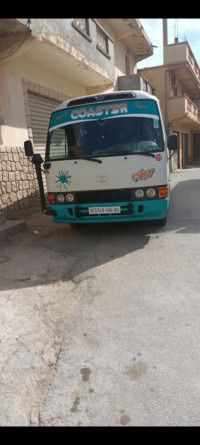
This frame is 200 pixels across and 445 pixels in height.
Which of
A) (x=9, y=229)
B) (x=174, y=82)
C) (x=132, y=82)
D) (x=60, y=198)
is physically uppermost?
(x=174, y=82)

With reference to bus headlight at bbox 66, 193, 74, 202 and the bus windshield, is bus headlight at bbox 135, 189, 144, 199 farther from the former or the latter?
bus headlight at bbox 66, 193, 74, 202

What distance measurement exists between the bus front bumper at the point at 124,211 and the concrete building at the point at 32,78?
2.44 meters

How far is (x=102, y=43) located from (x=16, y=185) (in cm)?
676

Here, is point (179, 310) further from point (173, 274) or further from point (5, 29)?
point (5, 29)

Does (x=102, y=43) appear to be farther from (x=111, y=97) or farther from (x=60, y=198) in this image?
(x=60, y=198)

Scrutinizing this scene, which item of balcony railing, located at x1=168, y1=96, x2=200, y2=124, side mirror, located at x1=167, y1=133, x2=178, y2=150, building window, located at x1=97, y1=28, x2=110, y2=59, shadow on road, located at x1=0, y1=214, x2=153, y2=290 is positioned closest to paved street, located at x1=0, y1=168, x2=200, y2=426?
shadow on road, located at x1=0, y1=214, x2=153, y2=290

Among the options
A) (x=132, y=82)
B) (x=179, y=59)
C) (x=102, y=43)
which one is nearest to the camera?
(x=102, y=43)

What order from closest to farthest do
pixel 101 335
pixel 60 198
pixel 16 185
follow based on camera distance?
pixel 101 335 < pixel 60 198 < pixel 16 185

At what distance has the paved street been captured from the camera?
1.88 meters

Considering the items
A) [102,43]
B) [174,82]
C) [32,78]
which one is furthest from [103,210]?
[174,82]

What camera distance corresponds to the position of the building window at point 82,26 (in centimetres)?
820

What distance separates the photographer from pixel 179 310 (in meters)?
2.90

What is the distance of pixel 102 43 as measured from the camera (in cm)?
1075
